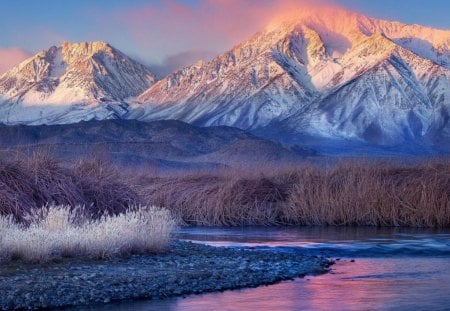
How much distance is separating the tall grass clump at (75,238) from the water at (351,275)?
3.86 metres

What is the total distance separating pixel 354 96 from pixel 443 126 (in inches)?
839

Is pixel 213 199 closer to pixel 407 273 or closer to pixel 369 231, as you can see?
pixel 369 231

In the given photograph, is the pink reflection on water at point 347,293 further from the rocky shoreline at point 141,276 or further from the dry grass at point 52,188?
the dry grass at point 52,188

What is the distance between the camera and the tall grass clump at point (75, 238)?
21547mm

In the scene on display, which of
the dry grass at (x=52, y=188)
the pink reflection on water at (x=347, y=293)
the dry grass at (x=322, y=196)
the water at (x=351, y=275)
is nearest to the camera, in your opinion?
the pink reflection on water at (x=347, y=293)

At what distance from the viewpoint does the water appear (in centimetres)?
1883

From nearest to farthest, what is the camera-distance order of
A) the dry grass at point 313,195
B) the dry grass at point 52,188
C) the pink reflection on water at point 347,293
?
the pink reflection on water at point 347,293, the dry grass at point 52,188, the dry grass at point 313,195

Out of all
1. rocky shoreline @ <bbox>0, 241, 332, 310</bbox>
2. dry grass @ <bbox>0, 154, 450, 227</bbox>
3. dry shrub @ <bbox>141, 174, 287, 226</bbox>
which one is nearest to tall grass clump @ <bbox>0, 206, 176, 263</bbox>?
rocky shoreline @ <bbox>0, 241, 332, 310</bbox>

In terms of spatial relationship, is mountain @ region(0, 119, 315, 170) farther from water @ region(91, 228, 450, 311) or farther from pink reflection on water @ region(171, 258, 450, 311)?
pink reflection on water @ region(171, 258, 450, 311)

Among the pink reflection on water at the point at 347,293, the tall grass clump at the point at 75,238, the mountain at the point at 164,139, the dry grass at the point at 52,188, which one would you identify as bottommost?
the pink reflection on water at the point at 347,293

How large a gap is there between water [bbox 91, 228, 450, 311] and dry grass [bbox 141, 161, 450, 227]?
7.30 ft

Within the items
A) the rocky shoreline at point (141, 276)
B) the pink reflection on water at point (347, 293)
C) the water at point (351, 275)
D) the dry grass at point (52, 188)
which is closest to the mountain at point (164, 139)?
the water at point (351, 275)

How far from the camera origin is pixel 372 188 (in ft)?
127

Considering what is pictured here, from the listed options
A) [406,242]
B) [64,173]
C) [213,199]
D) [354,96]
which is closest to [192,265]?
[64,173]
